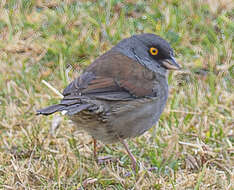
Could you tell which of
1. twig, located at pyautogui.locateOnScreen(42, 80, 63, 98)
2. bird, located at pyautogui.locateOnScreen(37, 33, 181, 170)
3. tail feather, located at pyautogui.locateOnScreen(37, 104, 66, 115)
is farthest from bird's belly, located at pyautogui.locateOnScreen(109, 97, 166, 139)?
twig, located at pyautogui.locateOnScreen(42, 80, 63, 98)

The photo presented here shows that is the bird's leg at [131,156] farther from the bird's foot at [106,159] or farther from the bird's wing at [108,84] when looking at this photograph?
the bird's wing at [108,84]

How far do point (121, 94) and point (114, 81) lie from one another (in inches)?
5.9

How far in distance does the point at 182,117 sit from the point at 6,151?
2.05 meters

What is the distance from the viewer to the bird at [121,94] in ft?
16.3

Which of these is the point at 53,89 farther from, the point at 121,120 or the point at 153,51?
the point at 121,120

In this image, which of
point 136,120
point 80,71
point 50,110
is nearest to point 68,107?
point 50,110

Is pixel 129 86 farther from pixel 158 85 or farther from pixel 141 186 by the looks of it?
pixel 141 186

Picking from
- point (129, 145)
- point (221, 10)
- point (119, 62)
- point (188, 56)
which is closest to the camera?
point (119, 62)

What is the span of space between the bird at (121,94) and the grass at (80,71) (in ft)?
1.32

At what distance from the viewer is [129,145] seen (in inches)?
226

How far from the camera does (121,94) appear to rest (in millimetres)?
5086

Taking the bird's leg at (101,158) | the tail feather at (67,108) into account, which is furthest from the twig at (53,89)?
the tail feather at (67,108)

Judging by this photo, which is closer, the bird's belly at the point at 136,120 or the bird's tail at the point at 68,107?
the bird's tail at the point at 68,107

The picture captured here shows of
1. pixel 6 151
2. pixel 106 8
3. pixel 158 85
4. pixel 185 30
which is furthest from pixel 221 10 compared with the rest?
pixel 6 151
